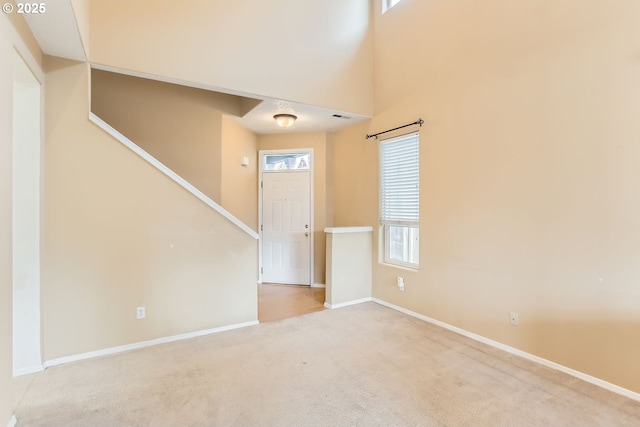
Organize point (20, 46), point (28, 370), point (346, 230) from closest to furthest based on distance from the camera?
1. point (20, 46)
2. point (28, 370)
3. point (346, 230)

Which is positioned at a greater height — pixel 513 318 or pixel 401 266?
pixel 401 266

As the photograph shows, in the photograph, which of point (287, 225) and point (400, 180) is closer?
point (400, 180)

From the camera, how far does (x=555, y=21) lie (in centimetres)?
235

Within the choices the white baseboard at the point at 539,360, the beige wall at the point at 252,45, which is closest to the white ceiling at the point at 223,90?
the beige wall at the point at 252,45

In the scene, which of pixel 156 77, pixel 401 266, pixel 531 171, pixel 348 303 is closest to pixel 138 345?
pixel 348 303

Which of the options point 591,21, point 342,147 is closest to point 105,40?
point 342,147

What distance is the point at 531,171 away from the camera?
8.22ft

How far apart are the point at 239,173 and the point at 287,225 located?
1.19 meters

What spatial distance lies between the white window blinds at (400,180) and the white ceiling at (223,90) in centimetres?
71

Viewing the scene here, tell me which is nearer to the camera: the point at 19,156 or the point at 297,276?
the point at 19,156

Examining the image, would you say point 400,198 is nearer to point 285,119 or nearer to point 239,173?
point 285,119

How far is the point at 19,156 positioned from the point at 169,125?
181cm

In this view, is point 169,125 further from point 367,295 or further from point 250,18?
point 367,295

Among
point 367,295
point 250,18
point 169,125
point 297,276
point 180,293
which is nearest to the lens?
point 180,293
